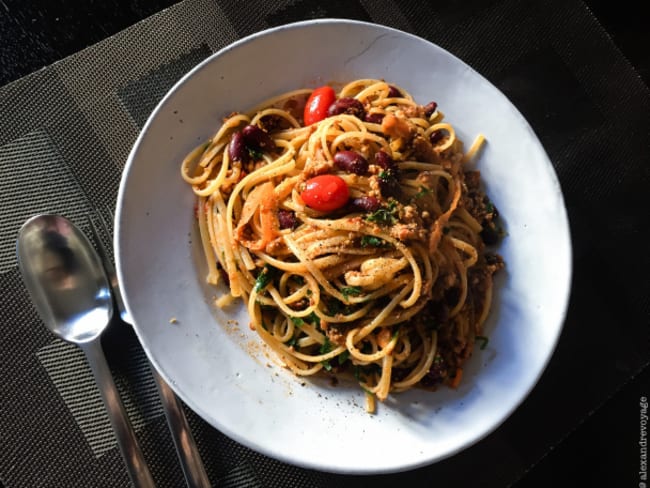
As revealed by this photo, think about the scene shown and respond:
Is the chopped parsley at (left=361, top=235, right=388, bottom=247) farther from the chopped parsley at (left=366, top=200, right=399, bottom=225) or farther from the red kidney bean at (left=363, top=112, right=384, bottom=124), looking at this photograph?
the red kidney bean at (left=363, top=112, right=384, bottom=124)

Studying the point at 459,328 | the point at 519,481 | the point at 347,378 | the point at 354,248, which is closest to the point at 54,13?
the point at 354,248

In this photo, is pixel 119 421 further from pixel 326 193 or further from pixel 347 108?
pixel 347 108

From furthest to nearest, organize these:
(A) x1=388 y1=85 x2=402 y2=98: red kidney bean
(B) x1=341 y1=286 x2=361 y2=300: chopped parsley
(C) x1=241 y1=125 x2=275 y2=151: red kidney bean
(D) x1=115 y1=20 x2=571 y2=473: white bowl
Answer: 1. (A) x1=388 y1=85 x2=402 y2=98: red kidney bean
2. (C) x1=241 y1=125 x2=275 y2=151: red kidney bean
3. (B) x1=341 y1=286 x2=361 y2=300: chopped parsley
4. (D) x1=115 y1=20 x2=571 y2=473: white bowl

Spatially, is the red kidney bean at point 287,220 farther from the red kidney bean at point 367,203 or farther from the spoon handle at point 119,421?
the spoon handle at point 119,421

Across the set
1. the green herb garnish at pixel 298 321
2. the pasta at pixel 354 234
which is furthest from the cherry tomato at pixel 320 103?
the green herb garnish at pixel 298 321

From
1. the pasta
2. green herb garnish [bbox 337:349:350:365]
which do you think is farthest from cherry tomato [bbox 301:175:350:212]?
green herb garnish [bbox 337:349:350:365]

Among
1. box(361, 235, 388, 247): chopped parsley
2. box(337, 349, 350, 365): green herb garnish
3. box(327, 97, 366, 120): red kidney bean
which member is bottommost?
box(337, 349, 350, 365): green herb garnish

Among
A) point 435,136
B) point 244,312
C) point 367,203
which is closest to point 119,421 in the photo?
point 244,312
